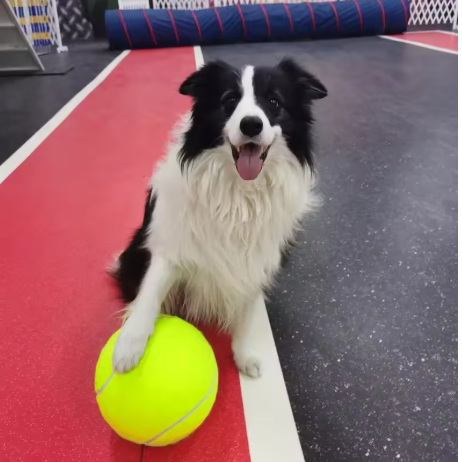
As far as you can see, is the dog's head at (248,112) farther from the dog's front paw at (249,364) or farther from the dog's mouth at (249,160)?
the dog's front paw at (249,364)

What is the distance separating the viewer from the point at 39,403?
156 cm

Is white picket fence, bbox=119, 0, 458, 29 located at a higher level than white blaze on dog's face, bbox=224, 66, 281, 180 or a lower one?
lower

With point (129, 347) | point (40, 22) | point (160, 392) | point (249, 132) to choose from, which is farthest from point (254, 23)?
point (160, 392)

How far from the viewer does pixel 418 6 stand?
11570mm

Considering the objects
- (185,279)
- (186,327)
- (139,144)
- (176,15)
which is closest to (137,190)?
(139,144)

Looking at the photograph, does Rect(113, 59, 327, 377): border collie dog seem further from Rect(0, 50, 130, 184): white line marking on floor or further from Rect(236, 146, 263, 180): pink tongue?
Rect(0, 50, 130, 184): white line marking on floor

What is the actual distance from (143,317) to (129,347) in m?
0.13

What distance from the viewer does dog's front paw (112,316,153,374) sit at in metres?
1.34

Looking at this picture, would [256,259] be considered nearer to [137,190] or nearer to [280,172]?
[280,172]

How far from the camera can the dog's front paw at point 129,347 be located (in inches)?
52.9

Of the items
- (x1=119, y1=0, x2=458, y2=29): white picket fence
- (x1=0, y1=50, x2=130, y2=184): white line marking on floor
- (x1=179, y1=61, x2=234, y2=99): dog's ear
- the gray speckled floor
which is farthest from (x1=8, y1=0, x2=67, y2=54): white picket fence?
(x1=179, y1=61, x2=234, y2=99): dog's ear

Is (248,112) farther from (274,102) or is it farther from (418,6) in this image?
(418,6)

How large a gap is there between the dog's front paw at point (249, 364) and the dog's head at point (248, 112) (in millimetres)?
665

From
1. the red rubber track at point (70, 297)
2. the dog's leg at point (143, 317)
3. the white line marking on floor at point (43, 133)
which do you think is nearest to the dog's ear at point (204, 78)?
the dog's leg at point (143, 317)
